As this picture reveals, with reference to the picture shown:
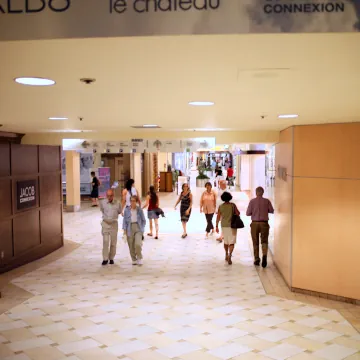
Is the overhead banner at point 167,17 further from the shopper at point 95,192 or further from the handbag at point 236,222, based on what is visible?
the shopper at point 95,192

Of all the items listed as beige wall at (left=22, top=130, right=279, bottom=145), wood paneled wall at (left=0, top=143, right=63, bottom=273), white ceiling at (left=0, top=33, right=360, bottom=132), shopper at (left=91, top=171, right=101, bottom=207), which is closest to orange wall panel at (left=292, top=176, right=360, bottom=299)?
beige wall at (left=22, top=130, right=279, bottom=145)

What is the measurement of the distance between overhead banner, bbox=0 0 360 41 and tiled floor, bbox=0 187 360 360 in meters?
4.11

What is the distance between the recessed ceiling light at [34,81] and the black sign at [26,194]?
653 centimetres

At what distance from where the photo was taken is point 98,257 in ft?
33.1

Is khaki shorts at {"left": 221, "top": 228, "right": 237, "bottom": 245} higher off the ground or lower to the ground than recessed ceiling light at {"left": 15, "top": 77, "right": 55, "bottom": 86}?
lower

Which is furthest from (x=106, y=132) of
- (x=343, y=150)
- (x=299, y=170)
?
(x=343, y=150)

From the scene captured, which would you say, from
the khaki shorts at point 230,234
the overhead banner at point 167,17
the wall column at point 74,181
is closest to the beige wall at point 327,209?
the khaki shorts at point 230,234

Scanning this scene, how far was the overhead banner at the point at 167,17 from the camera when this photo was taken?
5.37 feet

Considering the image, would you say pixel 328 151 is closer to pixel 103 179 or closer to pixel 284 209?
pixel 284 209

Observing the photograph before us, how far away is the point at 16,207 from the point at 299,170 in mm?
6077

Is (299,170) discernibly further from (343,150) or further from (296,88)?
(296,88)

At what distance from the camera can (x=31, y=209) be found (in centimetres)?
988

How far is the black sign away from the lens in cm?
932

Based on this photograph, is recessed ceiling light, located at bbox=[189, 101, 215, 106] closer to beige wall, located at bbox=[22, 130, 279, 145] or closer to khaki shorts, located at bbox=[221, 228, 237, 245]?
khaki shorts, located at bbox=[221, 228, 237, 245]
